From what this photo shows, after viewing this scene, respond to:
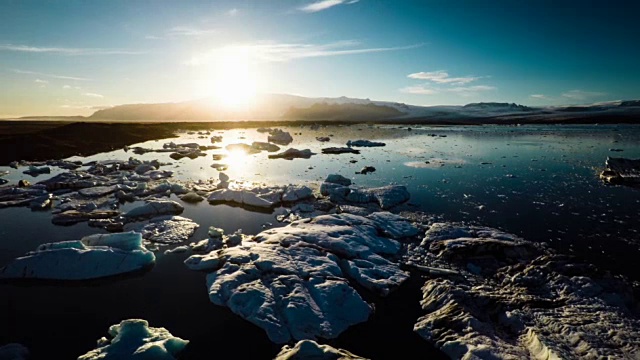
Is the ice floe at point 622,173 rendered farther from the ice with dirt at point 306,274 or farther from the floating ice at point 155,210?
the floating ice at point 155,210

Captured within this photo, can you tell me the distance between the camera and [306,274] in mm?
7461

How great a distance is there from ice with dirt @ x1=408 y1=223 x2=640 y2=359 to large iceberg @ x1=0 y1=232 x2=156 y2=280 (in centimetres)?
680

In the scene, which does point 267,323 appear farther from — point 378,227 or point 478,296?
point 378,227

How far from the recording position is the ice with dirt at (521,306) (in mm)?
5323

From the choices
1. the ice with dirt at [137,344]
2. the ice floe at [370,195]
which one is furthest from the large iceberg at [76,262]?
the ice floe at [370,195]

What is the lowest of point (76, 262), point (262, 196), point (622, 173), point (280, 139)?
point (76, 262)

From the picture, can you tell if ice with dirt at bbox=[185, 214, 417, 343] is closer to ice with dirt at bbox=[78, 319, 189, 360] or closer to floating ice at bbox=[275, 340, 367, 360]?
floating ice at bbox=[275, 340, 367, 360]

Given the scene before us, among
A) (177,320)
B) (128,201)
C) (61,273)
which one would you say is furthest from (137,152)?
(177,320)

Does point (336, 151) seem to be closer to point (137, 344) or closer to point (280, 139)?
point (280, 139)

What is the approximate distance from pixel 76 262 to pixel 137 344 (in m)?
3.89

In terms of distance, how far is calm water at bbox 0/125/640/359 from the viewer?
584cm

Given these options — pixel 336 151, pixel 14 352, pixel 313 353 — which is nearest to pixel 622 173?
pixel 336 151

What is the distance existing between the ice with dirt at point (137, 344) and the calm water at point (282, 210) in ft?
0.98

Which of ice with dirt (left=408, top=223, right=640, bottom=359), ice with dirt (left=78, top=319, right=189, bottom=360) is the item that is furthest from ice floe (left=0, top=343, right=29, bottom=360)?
ice with dirt (left=408, top=223, right=640, bottom=359)
